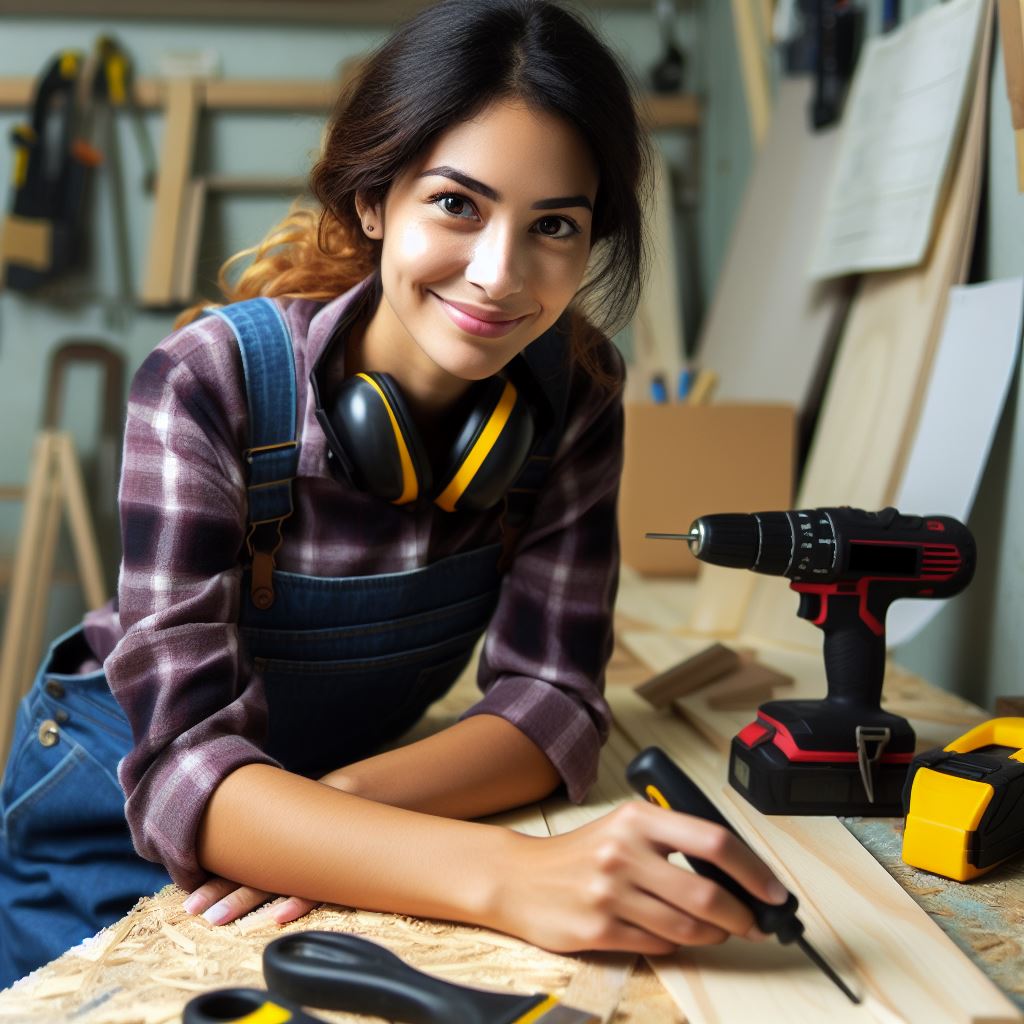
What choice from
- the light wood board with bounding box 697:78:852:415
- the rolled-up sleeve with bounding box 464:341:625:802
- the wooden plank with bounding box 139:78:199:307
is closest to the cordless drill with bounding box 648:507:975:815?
the rolled-up sleeve with bounding box 464:341:625:802

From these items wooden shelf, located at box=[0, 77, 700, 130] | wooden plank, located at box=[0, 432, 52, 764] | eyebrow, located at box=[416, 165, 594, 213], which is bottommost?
wooden plank, located at box=[0, 432, 52, 764]

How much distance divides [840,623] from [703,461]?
3.05 feet

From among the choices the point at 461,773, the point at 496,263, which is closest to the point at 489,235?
the point at 496,263

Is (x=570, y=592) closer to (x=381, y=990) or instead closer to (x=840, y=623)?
(x=840, y=623)

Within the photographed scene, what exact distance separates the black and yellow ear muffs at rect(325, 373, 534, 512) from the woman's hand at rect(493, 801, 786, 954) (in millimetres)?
365

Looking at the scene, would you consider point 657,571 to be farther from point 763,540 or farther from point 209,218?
point 209,218

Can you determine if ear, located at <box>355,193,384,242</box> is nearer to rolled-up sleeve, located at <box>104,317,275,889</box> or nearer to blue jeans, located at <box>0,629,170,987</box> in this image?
rolled-up sleeve, located at <box>104,317,275,889</box>

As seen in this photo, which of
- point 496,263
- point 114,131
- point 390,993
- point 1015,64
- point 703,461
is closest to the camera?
point 390,993

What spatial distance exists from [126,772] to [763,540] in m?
0.57

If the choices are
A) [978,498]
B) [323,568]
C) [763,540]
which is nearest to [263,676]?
[323,568]

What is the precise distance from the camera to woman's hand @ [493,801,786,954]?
73 cm

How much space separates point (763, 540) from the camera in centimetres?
104

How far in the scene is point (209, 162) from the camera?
3.33 m

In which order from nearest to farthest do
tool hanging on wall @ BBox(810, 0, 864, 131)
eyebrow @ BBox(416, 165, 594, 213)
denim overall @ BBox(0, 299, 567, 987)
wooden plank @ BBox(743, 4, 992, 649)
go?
1. eyebrow @ BBox(416, 165, 594, 213)
2. denim overall @ BBox(0, 299, 567, 987)
3. wooden plank @ BBox(743, 4, 992, 649)
4. tool hanging on wall @ BBox(810, 0, 864, 131)
